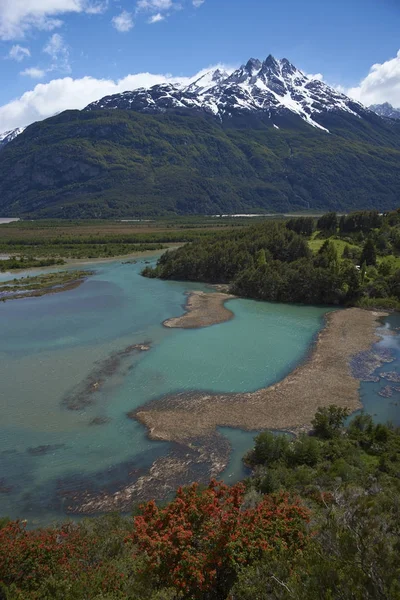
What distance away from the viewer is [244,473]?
82.5ft

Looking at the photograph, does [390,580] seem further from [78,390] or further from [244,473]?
[78,390]

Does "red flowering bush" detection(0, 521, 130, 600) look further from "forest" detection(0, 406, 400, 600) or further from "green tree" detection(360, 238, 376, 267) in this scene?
"green tree" detection(360, 238, 376, 267)

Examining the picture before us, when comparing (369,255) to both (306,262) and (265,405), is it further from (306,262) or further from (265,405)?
(265,405)

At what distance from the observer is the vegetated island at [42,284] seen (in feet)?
265

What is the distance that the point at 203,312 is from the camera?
2522 inches

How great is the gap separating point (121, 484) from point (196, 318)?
122 feet

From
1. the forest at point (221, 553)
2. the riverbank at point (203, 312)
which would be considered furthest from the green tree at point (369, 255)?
the forest at point (221, 553)

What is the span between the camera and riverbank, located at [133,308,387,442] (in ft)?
101

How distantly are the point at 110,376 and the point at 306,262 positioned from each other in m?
48.1

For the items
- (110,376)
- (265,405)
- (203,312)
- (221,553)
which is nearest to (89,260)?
(203,312)

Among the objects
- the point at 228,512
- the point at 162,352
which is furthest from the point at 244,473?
the point at 162,352

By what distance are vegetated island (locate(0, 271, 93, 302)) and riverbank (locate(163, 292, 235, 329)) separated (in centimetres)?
2871

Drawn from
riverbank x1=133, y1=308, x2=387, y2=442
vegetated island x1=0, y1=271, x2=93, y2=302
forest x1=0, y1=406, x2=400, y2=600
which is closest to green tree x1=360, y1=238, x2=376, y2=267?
riverbank x1=133, y1=308, x2=387, y2=442

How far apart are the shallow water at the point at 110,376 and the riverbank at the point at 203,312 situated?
1.76m
